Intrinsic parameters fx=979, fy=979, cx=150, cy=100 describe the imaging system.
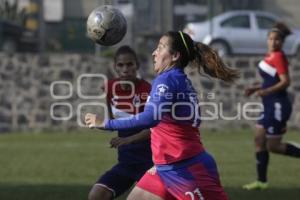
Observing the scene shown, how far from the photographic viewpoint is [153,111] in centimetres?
624

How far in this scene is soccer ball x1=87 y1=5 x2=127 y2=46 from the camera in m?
7.87

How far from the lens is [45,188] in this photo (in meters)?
10.6

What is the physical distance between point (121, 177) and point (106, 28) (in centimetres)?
120

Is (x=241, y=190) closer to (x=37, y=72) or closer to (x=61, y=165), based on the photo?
(x=61, y=165)

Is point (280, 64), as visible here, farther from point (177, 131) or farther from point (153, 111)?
point (153, 111)

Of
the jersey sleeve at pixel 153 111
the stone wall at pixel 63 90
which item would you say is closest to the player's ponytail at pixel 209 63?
the jersey sleeve at pixel 153 111

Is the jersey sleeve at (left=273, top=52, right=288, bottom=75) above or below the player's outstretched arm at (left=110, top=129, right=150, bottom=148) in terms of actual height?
above

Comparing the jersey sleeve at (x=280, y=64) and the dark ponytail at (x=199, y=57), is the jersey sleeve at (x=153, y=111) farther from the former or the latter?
the jersey sleeve at (x=280, y=64)

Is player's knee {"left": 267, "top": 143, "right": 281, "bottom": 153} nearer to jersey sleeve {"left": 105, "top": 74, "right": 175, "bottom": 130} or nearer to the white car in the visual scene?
jersey sleeve {"left": 105, "top": 74, "right": 175, "bottom": 130}

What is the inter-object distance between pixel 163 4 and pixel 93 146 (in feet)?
19.0

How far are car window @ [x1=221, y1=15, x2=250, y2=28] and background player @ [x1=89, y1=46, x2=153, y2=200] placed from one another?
1310cm

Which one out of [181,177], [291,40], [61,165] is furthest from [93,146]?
[181,177]

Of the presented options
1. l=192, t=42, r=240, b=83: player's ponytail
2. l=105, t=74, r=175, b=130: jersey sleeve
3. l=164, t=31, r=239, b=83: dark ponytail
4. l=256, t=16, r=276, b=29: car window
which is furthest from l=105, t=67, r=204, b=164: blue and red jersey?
l=256, t=16, r=276, b=29: car window

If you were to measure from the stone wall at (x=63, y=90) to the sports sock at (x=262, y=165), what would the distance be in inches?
263
